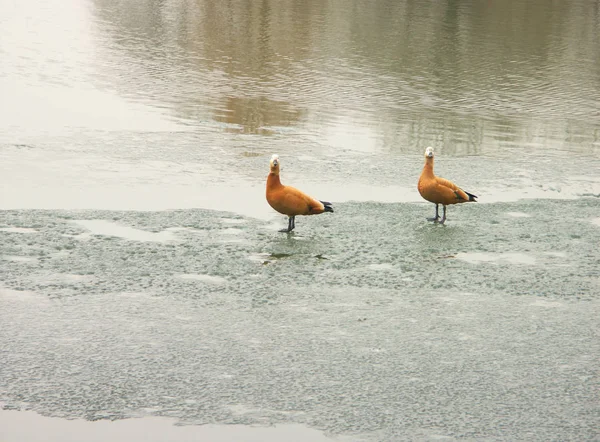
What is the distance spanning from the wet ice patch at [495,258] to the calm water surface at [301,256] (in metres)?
0.03

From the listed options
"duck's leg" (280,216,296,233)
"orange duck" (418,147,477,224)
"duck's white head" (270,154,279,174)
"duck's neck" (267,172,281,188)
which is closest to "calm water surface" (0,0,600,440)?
"duck's leg" (280,216,296,233)

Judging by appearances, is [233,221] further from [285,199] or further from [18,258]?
Answer: [18,258]

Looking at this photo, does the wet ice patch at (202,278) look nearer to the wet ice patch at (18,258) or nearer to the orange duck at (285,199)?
the wet ice patch at (18,258)

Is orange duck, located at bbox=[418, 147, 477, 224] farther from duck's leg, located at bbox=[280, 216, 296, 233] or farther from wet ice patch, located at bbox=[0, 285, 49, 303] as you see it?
wet ice patch, located at bbox=[0, 285, 49, 303]

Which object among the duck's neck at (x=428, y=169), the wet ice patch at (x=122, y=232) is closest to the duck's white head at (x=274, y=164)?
the wet ice patch at (x=122, y=232)

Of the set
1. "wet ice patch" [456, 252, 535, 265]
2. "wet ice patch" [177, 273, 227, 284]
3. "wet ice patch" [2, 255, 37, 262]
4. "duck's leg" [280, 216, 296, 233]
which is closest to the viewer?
"wet ice patch" [177, 273, 227, 284]

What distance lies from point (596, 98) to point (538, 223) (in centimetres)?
925

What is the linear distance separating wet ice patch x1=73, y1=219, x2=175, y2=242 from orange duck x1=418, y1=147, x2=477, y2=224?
2.36 m

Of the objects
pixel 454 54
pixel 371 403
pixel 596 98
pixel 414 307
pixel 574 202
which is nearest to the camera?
pixel 371 403

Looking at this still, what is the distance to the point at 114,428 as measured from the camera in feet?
16.9

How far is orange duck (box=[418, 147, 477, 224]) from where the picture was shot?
29.5 ft

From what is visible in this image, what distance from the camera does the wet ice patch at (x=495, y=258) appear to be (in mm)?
8039

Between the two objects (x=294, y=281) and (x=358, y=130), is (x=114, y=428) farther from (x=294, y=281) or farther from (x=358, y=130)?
(x=358, y=130)

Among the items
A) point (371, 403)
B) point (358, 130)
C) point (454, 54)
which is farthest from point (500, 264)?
point (454, 54)
